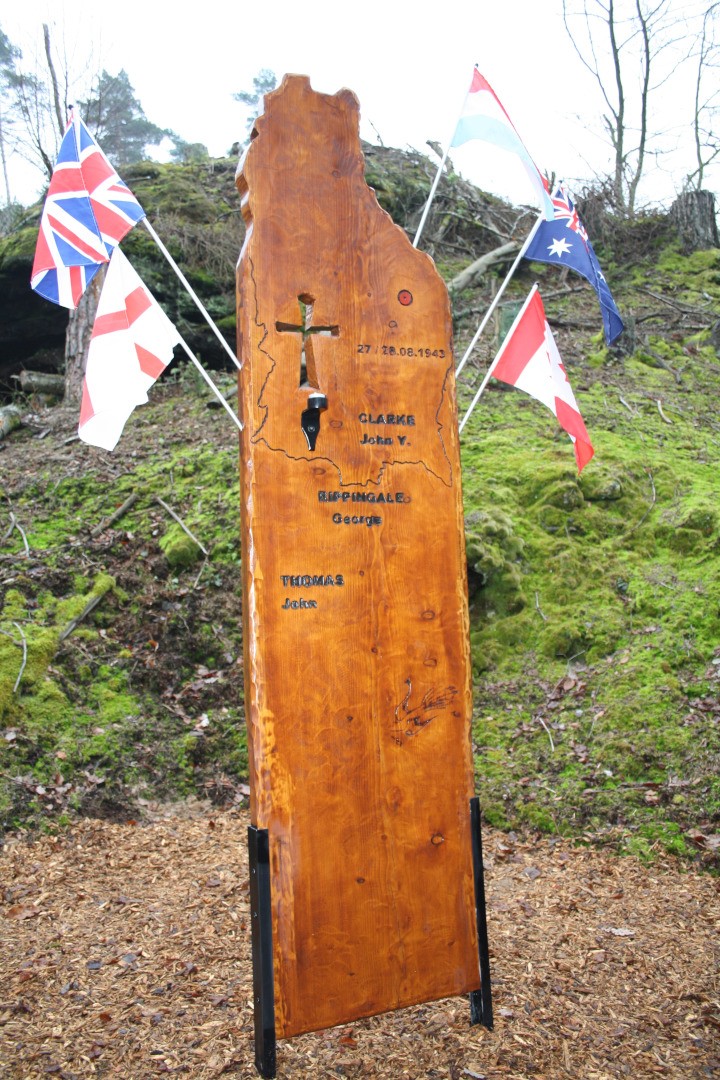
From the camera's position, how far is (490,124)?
4.21 meters

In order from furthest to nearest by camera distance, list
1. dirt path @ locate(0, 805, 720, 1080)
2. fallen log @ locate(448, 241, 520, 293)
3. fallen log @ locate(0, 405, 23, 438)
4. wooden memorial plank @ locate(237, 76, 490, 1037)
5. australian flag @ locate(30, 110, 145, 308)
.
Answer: fallen log @ locate(448, 241, 520, 293) < fallen log @ locate(0, 405, 23, 438) < australian flag @ locate(30, 110, 145, 308) < dirt path @ locate(0, 805, 720, 1080) < wooden memorial plank @ locate(237, 76, 490, 1037)

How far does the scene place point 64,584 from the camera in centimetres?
723

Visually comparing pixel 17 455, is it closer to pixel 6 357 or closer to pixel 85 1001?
pixel 6 357

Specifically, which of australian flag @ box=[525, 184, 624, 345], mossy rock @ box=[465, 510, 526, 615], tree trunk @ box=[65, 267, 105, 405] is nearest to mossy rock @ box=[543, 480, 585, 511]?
mossy rock @ box=[465, 510, 526, 615]

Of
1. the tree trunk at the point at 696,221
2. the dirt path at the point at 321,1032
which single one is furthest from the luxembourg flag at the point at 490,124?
the tree trunk at the point at 696,221

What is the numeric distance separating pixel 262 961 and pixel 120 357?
255 centimetres

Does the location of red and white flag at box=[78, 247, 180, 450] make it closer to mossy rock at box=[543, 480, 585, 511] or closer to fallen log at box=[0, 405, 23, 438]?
mossy rock at box=[543, 480, 585, 511]

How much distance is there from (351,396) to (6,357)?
10.8m

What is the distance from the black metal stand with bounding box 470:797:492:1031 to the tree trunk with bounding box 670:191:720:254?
1347cm

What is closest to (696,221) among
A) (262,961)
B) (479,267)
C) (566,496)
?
(479,267)

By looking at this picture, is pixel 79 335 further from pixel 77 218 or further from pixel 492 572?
pixel 77 218

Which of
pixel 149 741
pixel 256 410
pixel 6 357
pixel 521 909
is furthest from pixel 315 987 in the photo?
pixel 6 357

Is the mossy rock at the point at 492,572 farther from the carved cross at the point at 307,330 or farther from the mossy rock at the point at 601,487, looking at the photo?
the carved cross at the point at 307,330

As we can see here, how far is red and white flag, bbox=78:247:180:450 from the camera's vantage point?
145 inches
